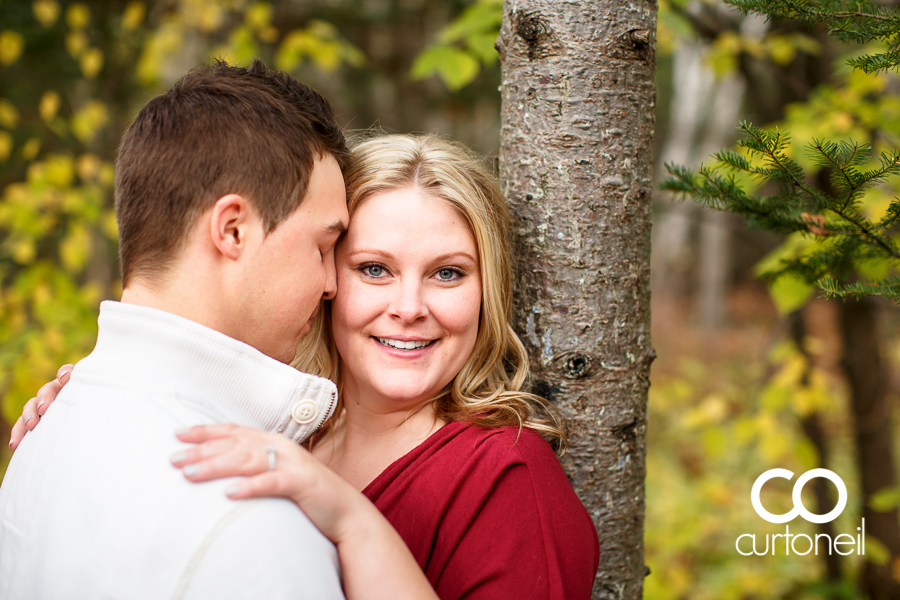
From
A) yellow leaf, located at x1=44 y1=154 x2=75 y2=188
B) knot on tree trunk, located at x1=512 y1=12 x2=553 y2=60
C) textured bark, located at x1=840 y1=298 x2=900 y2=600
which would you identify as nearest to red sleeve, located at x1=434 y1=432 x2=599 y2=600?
knot on tree trunk, located at x1=512 y1=12 x2=553 y2=60

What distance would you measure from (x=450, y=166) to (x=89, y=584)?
1.16 meters

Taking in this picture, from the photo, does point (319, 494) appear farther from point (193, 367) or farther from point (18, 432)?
point (18, 432)

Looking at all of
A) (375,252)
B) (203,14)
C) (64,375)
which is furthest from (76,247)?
(375,252)

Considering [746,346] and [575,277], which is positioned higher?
[746,346]

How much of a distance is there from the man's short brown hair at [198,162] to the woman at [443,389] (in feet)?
1.02

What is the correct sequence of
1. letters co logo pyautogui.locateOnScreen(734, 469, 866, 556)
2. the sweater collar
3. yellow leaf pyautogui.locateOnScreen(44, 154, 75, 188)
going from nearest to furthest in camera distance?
the sweater collar, letters co logo pyautogui.locateOnScreen(734, 469, 866, 556), yellow leaf pyautogui.locateOnScreen(44, 154, 75, 188)

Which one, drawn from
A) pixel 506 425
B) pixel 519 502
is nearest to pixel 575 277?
pixel 506 425

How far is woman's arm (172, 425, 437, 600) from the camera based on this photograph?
960 millimetres

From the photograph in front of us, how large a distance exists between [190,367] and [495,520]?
2.23 feet

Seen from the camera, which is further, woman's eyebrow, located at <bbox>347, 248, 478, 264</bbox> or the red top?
woman's eyebrow, located at <bbox>347, 248, 478, 264</bbox>

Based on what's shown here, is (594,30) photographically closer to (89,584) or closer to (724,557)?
(89,584)

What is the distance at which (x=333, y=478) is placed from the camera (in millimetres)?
1059

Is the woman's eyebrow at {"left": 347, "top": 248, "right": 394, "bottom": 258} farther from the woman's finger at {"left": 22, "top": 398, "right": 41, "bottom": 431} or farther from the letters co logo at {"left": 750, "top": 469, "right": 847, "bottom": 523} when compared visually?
the letters co logo at {"left": 750, "top": 469, "right": 847, "bottom": 523}

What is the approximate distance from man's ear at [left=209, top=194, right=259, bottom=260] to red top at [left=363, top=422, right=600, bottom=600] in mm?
656
